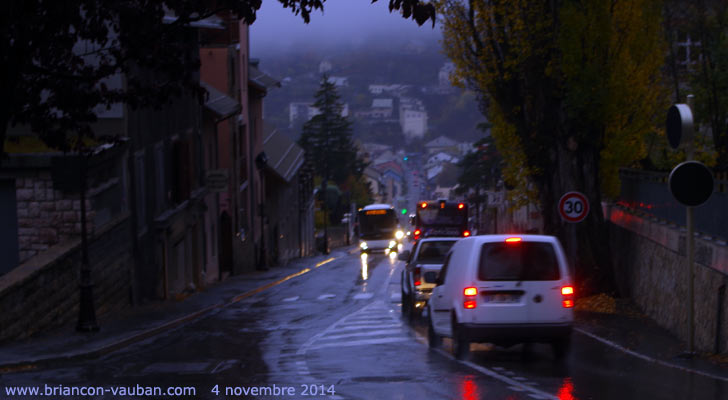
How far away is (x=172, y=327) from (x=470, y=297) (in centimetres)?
928

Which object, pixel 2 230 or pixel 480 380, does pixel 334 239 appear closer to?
pixel 2 230

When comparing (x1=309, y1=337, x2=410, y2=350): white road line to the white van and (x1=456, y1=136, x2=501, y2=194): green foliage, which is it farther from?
(x1=456, y1=136, x2=501, y2=194): green foliage

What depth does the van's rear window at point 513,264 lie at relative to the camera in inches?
530

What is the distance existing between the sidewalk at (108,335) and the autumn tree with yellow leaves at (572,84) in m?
9.17

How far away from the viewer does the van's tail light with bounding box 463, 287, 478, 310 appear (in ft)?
44.1

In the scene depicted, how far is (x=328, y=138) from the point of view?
417 feet

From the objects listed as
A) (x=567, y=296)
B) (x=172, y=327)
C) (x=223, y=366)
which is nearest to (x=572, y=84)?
(x=567, y=296)

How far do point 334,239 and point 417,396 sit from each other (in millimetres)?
92434

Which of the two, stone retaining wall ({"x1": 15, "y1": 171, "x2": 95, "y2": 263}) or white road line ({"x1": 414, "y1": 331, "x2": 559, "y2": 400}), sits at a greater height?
stone retaining wall ({"x1": 15, "y1": 171, "x2": 95, "y2": 263})

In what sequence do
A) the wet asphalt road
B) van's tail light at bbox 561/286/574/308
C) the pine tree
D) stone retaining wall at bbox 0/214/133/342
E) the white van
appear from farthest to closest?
the pine tree
stone retaining wall at bbox 0/214/133/342
van's tail light at bbox 561/286/574/308
the white van
the wet asphalt road

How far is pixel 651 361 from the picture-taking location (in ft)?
45.1

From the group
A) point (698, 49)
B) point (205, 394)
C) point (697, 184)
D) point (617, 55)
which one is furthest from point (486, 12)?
point (205, 394)

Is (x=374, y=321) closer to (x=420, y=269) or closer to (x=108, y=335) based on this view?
(x=420, y=269)

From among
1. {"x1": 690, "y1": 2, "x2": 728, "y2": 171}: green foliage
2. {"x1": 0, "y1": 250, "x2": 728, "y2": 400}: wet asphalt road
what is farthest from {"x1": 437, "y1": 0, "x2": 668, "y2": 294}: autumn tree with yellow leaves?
{"x1": 0, "y1": 250, "x2": 728, "y2": 400}: wet asphalt road
